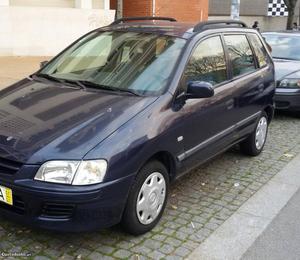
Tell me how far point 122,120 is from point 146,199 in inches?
26.7

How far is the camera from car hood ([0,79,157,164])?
128 inches

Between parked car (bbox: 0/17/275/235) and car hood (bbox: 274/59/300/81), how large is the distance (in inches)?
117

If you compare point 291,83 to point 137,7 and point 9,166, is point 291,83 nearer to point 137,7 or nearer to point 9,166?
point 9,166

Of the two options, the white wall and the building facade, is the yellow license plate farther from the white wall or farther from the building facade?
the building facade

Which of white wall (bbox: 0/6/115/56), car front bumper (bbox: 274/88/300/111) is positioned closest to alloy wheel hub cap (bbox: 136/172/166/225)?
car front bumper (bbox: 274/88/300/111)

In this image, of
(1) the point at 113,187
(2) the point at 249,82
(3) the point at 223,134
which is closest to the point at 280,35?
(2) the point at 249,82

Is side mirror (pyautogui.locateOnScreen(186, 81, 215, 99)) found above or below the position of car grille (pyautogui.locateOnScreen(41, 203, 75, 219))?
above

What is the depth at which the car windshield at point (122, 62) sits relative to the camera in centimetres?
411

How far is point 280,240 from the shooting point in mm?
3840

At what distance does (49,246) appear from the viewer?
139 inches

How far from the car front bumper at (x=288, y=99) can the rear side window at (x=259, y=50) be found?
2140 millimetres

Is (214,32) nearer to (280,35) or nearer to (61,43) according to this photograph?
(280,35)

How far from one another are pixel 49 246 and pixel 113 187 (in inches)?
29.3

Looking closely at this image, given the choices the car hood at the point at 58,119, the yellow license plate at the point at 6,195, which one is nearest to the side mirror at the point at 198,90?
the car hood at the point at 58,119
